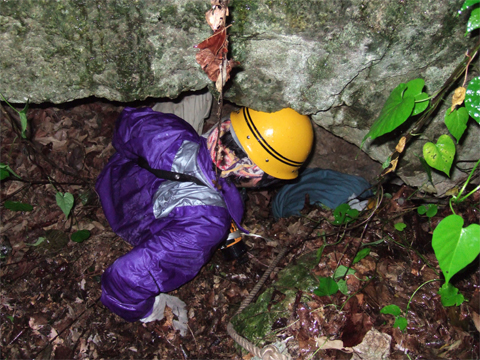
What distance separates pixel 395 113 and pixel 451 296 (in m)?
1.61

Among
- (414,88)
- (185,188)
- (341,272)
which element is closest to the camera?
(414,88)

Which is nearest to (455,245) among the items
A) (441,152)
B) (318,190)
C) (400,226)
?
(441,152)

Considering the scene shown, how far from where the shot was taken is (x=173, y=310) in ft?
10.6

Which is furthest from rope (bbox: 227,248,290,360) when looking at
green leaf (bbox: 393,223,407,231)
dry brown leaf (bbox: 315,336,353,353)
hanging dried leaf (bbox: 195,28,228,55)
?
hanging dried leaf (bbox: 195,28,228,55)

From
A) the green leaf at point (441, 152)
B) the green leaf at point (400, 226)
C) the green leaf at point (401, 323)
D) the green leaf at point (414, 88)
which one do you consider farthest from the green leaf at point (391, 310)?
the green leaf at point (414, 88)

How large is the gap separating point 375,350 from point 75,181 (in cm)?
348

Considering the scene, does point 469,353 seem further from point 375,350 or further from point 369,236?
point 369,236

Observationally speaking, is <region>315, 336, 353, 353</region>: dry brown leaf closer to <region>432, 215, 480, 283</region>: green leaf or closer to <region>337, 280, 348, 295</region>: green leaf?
<region>337, 280, 348, 295</region>: green leaf

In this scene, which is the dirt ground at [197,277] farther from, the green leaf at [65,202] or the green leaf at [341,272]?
the green leaf at [65,202]

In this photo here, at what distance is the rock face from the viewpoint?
6.84 feet

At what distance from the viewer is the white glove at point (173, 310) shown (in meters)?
3.14

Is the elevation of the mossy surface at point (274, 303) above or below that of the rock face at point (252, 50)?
below

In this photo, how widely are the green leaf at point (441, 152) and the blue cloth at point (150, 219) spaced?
5.13 ft

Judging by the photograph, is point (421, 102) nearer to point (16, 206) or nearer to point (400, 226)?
point (400, 226)
